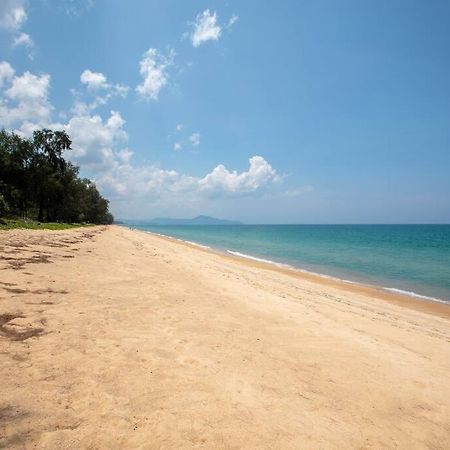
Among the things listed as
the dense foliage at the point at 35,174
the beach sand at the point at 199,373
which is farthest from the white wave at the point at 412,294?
the dense foliage at the point at 35,174

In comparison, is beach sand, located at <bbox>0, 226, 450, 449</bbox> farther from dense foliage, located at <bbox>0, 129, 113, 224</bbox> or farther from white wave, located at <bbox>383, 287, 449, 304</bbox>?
dense foliage, located at <bbox>0, 129, 113, 224</bbox>

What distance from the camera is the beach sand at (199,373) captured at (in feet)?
14.5

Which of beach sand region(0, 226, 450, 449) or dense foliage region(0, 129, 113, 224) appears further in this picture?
dense foliage region(0, 129, 113, 224)

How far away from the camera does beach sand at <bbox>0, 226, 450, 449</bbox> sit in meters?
4.43

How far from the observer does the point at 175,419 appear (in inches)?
184

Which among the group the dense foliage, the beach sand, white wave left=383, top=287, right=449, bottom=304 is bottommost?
white wave left=383, top=287, right=449, bottom=304

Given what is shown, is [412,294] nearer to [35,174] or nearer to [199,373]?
[199,373]

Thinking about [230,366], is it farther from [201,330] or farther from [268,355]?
[201,330]

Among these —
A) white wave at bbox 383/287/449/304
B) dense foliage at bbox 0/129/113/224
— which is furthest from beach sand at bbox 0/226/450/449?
dense foliage at bbox 0/129/113/224

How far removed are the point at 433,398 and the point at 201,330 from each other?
518 cm

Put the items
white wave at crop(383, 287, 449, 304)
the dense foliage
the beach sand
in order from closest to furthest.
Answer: the beach sand < white wave at crop(383, 287, 449, 304) < the dense foliage

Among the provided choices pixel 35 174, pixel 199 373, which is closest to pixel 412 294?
pixel 199 373

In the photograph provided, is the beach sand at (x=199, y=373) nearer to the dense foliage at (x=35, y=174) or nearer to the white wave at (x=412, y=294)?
the white wave at (x=412, y=294)

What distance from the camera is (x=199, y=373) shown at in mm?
6117
